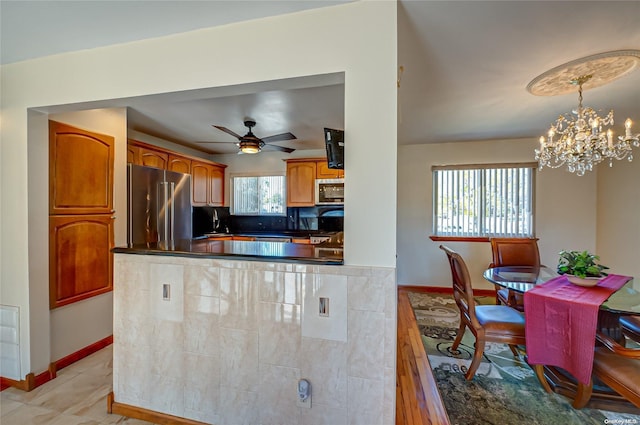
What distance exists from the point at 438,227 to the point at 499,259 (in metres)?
1.49

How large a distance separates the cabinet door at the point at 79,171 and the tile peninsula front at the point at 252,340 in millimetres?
1021

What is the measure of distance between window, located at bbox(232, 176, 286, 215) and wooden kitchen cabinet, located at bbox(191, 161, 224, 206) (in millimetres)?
268

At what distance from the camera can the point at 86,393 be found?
208 cm

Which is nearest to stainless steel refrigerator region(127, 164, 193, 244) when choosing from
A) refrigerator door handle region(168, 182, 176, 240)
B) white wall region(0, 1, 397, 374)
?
refrigerator door handle region(168, 182, 176, 240)

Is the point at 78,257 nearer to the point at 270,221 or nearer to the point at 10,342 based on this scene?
the point at 10,342

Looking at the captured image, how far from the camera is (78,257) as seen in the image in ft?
8.14

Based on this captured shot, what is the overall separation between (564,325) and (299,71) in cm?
231

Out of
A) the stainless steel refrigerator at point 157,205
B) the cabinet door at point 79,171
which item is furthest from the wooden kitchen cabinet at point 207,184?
the cabinet door at point 79,171

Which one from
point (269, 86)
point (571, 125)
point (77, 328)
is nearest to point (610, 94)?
point (571, 125)

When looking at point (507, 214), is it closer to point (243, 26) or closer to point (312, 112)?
point (312, 112)

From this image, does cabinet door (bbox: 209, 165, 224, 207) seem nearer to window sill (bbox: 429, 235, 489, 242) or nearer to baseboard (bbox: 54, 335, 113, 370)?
baseboard (bbox: 54, 335, 113, 370)

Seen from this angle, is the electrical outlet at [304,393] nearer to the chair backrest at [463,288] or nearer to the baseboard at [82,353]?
the chair backrest at [463,288]

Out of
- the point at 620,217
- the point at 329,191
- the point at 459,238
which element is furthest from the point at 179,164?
the point at 620,217

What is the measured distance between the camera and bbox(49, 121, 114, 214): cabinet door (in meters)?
2.28
